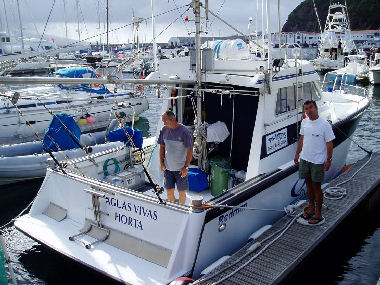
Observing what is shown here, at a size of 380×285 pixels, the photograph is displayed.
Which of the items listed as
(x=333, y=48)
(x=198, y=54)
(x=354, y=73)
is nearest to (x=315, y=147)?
(x=198, y=54)

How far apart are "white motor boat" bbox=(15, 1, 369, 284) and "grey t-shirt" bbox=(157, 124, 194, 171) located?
564 mm

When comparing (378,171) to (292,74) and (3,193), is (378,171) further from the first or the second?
(3,193)

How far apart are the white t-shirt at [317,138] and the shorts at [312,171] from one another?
7 cm

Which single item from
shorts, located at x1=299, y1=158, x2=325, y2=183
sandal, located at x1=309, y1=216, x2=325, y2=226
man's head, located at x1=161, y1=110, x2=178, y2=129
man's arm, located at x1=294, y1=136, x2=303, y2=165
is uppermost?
man's head, located at x1=161, y1=110, x2=178, y2=129

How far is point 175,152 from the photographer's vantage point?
5637 mm

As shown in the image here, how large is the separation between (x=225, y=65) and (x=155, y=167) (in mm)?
2258

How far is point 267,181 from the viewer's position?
231 inches

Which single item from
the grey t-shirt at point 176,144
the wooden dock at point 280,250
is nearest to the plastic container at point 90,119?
the grey t-shirt at point 176,144

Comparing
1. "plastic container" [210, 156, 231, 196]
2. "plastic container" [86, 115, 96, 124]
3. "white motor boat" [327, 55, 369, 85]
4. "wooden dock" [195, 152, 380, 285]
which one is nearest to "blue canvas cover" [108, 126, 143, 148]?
"plastic container" [210, 156, 231, 196]

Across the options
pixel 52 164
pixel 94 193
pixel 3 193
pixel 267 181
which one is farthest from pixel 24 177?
pixel 267 181

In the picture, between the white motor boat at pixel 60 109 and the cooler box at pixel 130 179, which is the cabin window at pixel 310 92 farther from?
the white motor boat at pixel 60 109

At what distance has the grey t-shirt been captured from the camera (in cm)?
555

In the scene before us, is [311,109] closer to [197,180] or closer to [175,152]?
[175,152]

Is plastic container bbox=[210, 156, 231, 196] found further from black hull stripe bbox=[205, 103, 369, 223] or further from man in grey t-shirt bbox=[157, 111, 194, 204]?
man in grey t-shirt bbox=[157, 111, 194, 204]
